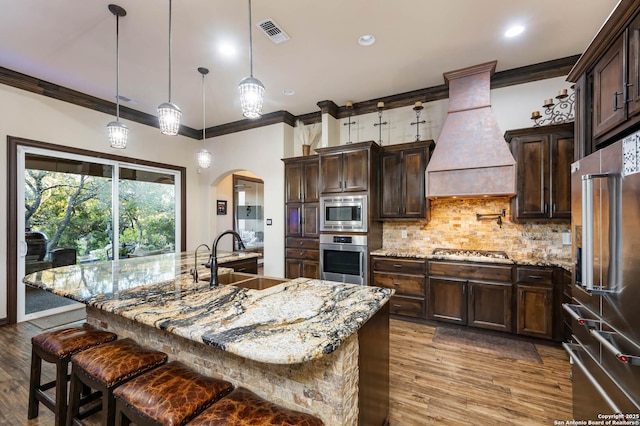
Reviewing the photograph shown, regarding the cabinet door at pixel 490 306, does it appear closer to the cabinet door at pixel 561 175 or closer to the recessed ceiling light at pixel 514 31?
the cabinet door at pixel 561 175

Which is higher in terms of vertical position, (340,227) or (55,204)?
(55,204)

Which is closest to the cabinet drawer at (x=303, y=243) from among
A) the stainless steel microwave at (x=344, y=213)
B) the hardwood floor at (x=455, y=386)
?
the stainless steel microwave at (x=344, y=213)

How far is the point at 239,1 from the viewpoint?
7.81 feet

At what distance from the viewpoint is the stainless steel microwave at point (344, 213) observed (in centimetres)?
396

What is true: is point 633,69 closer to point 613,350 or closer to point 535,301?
point 613,350

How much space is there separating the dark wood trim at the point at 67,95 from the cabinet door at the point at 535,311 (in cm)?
623

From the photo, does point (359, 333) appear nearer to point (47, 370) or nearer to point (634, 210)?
point (634, 210)

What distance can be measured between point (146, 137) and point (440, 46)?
4.90m

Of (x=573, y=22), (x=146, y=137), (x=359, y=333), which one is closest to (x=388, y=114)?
(x=573, y=22)

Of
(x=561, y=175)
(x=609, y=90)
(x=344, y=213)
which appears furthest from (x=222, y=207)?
(x=609, y=90)

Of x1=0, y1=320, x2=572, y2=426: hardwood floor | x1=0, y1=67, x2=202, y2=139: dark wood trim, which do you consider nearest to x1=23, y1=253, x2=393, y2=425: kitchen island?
x1=0, y1=320, x2=572, y2=426: hardwood floor

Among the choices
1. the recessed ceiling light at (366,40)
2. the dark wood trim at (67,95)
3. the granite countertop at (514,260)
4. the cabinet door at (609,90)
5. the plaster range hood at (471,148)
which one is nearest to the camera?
the cabinet door at (609,90)

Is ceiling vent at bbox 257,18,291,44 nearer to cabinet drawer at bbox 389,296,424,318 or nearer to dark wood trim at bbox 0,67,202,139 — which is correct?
dark wood trim at bbox 0,67,202,139

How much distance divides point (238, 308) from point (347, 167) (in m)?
3.00
